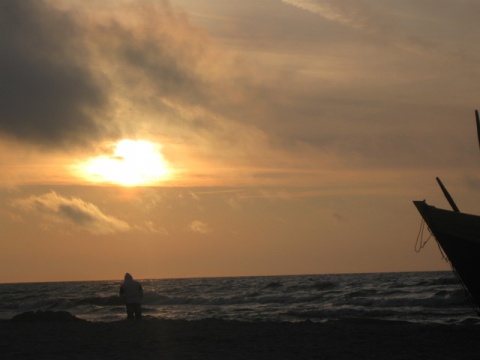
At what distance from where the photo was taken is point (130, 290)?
22203 mm

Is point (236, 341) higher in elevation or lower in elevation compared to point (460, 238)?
lower

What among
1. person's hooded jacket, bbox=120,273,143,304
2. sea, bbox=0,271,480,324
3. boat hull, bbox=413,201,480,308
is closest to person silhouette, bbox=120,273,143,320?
person's hooded jacket, bbox=120,273,143,304

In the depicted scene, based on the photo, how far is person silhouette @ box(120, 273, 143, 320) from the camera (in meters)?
22.1

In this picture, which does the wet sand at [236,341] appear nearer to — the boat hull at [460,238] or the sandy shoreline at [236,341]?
the sandy shoreline at [236,341]

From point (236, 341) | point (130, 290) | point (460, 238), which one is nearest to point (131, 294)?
point (130, 290)

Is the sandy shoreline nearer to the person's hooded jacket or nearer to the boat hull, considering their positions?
the boat hull

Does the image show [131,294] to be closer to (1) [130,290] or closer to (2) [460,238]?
(1) [130,290]

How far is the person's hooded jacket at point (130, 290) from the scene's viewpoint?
22.1 metres

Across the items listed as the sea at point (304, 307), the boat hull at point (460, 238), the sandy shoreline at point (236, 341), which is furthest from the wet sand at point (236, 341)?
the sea at point (304, 307)

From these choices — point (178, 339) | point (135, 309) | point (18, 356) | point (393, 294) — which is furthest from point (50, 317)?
point (393, 294)

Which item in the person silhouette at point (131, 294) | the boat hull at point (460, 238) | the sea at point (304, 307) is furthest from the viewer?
the sea at point (304, 307)

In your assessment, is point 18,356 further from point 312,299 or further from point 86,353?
point 312,299

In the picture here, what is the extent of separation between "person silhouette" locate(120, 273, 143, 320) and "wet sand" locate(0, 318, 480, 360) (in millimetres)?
1966

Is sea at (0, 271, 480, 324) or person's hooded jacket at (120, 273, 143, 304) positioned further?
sea at (0, 271, 480, 324)
